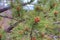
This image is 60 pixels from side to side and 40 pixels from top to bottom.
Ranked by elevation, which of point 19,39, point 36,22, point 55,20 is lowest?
point 19,39

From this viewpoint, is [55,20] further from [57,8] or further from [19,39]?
[19,39]

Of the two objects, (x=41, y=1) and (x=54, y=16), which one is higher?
(x=41, y=1)

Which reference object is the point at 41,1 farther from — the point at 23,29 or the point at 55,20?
the point at 23,29

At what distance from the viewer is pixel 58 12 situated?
1.46 metres

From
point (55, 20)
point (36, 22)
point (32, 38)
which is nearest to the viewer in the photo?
point (36, 22)

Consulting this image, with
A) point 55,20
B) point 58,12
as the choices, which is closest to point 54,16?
point 58,12

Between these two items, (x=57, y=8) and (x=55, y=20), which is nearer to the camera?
(x=57, y=8)

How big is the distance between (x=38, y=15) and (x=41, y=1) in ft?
0.98

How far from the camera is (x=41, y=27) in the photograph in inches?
52.2

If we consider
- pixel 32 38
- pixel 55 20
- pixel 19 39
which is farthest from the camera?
pixel 55 20

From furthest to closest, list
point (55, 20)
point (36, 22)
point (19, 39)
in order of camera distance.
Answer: point (55, 20) → point (19, 39) → point (36, 22)

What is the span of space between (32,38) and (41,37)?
10cm

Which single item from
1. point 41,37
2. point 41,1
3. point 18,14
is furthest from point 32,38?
point 41,1

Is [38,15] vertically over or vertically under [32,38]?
over
